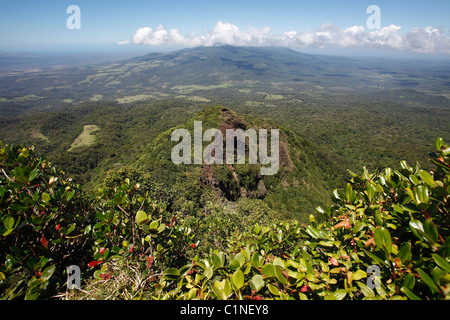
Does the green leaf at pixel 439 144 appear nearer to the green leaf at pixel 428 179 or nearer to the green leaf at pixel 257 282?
the green leaf at pixel 428 179

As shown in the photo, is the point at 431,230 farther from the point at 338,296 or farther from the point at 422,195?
the point at 338,296

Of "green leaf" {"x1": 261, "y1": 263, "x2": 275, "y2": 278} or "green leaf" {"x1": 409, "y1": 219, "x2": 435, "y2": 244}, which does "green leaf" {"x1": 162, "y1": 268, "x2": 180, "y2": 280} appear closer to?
"green leaf" {"x1": 261, "y1": 263, "x2": 275, "y2": 278}

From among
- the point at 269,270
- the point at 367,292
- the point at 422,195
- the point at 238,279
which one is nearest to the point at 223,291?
the point at 238,279

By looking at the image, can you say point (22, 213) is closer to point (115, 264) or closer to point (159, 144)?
point (115, 264)

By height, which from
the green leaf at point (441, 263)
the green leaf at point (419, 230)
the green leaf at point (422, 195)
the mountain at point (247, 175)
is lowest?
the mountain at point (247, 175)

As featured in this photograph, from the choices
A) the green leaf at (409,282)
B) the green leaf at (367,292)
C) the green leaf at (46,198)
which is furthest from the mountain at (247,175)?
the green leaf at (409,282)
